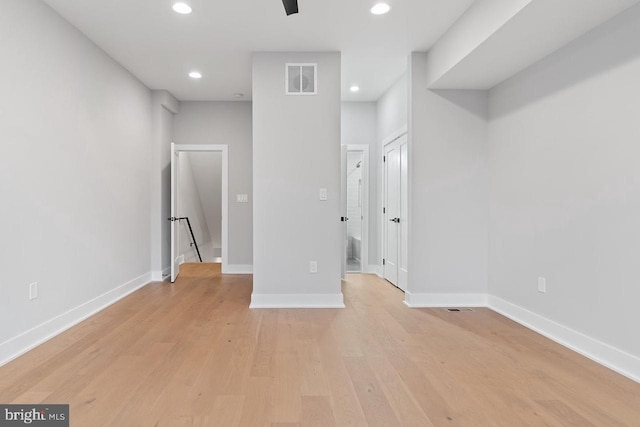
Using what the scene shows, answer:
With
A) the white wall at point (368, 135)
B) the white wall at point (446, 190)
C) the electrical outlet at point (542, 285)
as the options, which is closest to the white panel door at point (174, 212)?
the white wall at point (368, 135)

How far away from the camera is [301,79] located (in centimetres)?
395

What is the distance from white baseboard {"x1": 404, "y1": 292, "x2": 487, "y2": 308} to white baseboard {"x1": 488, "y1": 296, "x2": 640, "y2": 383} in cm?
23

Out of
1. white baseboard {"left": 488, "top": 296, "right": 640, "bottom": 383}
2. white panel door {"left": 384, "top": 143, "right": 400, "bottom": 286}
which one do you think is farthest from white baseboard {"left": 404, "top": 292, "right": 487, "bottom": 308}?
white panel door {"left": 384, "top": 143, "right": 400, "bottom": 286}

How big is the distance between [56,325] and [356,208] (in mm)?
5791

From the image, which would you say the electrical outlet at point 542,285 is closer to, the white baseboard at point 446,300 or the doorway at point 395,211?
the white baseboard at point 446,300

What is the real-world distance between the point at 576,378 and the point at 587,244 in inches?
38.7

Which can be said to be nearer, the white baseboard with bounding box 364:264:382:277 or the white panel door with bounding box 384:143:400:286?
the white panel door with bounding box 384:143:400:286

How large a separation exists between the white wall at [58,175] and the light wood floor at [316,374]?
376 mm

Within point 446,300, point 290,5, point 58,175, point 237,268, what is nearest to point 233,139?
point 237,268

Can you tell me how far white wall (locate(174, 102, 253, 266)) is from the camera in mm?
5914

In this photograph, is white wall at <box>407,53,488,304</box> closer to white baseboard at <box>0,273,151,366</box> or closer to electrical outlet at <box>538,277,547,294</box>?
electrical outlet at <box>538,277,547,294</box>

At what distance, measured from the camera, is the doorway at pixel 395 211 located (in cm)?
462

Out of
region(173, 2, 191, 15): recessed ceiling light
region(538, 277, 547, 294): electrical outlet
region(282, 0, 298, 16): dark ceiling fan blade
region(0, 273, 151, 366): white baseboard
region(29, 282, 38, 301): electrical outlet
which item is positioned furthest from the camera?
region(538, 277, 547, 294): electrical outlet

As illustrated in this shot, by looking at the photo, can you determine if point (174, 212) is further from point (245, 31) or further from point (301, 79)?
point (245, 31)
